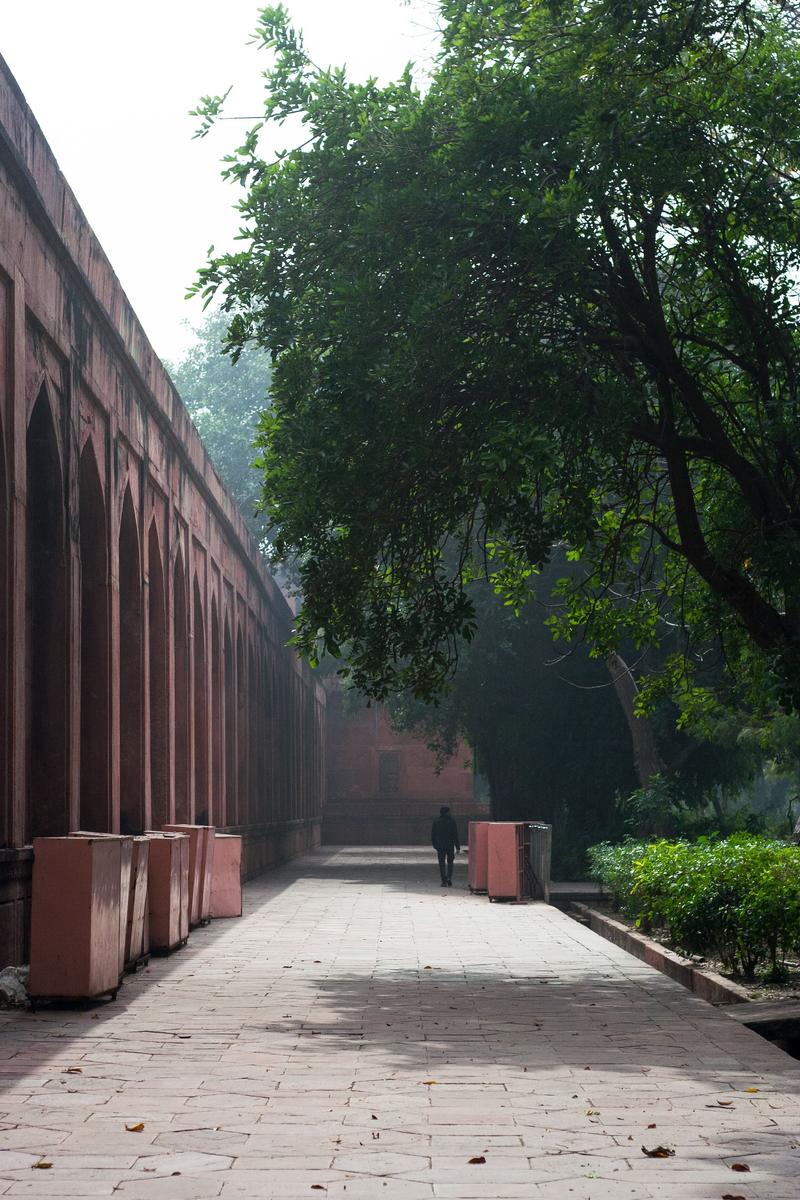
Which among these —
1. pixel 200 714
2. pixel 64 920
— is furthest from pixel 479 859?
pixel 64 920

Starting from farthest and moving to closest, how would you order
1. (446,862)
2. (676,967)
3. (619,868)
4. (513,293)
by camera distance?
1. (446,862)
2. (619,868)
3. (676,967)
4. (513,293)

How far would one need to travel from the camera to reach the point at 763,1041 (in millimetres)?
7988

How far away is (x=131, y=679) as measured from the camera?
16.9 meters

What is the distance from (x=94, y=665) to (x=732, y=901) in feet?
20.2

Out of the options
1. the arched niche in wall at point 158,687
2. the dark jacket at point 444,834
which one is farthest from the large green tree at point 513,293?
the dark jacket at point 444,834

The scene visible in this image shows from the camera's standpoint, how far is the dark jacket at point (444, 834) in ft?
87.6

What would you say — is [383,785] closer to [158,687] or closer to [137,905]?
[158,687]

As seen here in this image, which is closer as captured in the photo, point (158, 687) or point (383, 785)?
point (158, 687)

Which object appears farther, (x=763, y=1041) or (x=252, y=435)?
(x=252, y=435)

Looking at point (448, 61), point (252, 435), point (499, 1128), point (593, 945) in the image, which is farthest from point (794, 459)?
point (252, 435)

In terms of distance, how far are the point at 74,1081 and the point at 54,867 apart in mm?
2658

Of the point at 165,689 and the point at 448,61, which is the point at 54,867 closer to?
the point at 448,61

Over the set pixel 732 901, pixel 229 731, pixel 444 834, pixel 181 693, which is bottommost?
pixel 732 901

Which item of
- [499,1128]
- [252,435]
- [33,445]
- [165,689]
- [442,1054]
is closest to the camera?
[499,1128]
